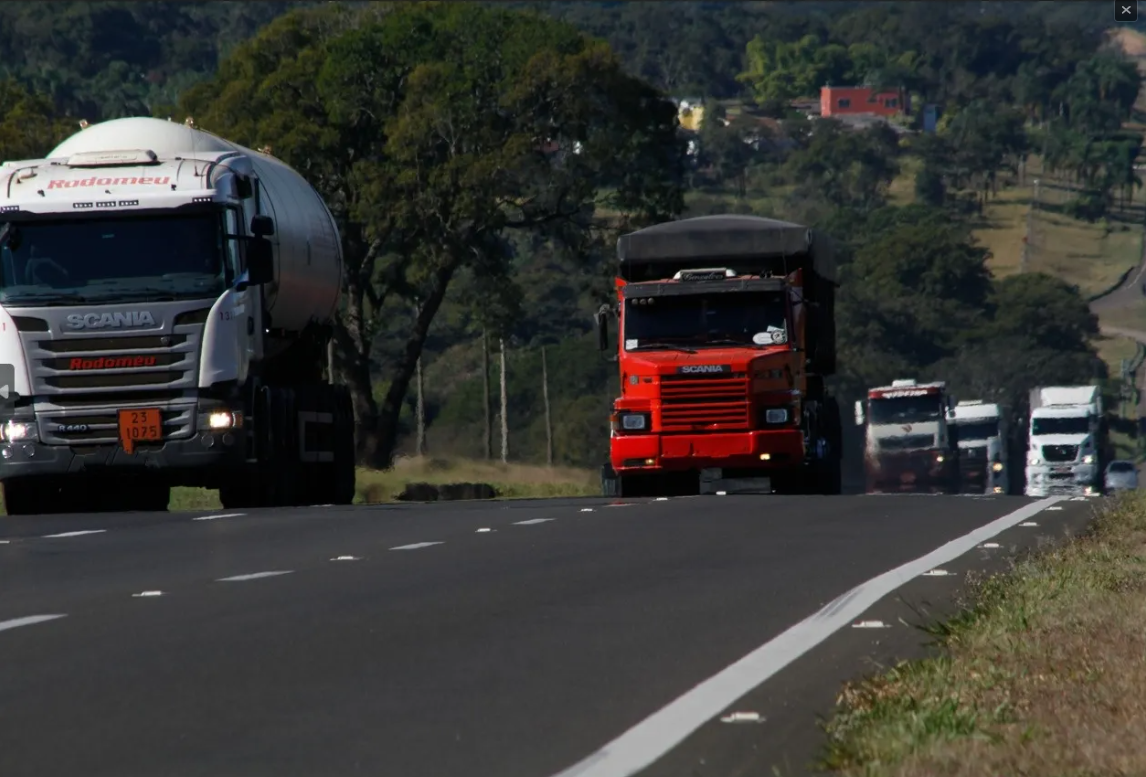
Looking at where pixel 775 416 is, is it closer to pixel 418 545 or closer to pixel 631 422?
pixel 631 422

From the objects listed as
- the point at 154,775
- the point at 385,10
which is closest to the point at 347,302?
the point at 385,10

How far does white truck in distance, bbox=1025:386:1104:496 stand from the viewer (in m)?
75.9

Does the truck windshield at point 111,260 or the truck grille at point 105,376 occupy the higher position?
the truck windshield at point 111,260

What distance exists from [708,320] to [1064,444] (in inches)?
1972

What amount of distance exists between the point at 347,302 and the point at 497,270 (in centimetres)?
362

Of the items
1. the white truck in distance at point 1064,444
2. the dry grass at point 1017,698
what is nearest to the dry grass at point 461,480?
the white truck in distance at point 1064,444

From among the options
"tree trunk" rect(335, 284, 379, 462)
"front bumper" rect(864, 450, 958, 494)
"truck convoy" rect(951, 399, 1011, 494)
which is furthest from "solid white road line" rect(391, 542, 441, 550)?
"truck convoy" rect(951, 399, 1011, 494)

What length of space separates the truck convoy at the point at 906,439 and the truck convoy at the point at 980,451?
4232 mm

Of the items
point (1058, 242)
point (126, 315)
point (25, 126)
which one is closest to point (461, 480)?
point (25, 126)

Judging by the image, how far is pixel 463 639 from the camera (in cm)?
1006

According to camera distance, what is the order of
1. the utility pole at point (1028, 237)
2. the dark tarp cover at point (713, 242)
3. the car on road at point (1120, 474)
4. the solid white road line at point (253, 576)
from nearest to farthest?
1. the solid white road line at point (253, 576)
2. the dark tarp cover at point (713, 242)
3. the car on road at point (1120, 474)
4. the utility pole at point (1028, 237)

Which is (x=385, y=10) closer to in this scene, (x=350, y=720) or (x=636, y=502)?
(x=636, y=502)

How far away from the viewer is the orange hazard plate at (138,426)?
2338 cm

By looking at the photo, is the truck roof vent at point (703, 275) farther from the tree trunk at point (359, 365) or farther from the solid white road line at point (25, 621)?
the tree trunk at point (359, 365)
